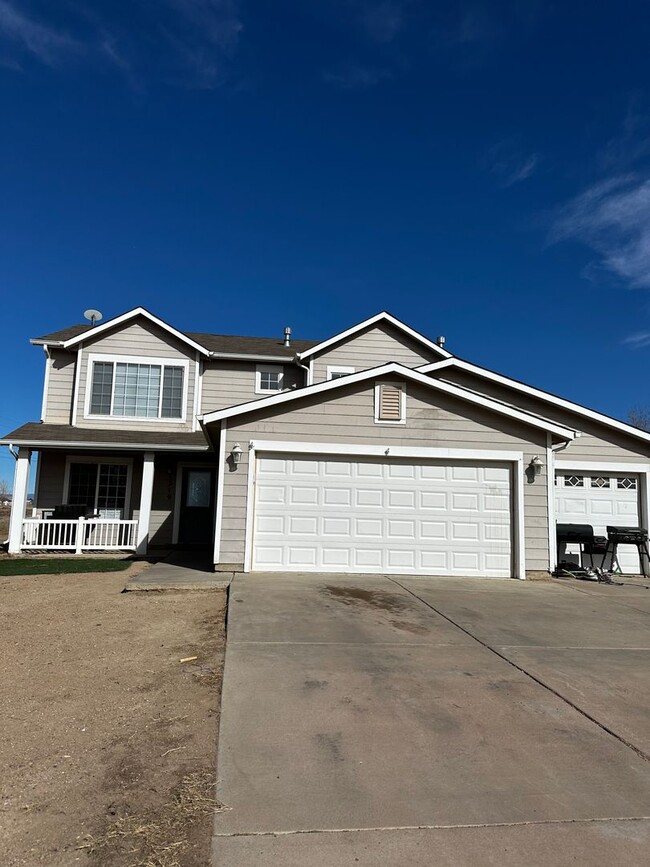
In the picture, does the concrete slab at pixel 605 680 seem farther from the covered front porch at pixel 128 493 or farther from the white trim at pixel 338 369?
the white trim at pixel 338 369

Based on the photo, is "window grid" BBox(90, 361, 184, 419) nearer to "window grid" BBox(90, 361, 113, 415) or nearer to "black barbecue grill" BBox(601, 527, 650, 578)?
"window grid" BBox(90, 361, 113, 415)

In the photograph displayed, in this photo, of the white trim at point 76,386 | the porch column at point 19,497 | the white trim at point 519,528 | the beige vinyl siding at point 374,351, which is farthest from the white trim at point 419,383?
the white trim at point 76,386

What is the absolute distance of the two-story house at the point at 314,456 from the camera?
10008 millimetres

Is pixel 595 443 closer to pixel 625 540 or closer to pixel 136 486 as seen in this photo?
pixel 625 540

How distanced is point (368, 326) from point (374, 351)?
72cm

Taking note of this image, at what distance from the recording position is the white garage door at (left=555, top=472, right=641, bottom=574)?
472 inches

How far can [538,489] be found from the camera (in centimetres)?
1035

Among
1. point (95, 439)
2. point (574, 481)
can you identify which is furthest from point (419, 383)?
point (95, 439)

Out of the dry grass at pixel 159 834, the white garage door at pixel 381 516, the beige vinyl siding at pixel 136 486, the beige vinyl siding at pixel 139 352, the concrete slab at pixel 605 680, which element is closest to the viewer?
the dry grass at pixel 159 834

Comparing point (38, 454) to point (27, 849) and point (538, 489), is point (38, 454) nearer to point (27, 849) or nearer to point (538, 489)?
point (538, 489)

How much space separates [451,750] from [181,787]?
62.9 inches

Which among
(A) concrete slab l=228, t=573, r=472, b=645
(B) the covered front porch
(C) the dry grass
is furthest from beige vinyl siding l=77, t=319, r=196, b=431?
(C) the dry grass

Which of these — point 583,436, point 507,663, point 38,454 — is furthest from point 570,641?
point 38,454

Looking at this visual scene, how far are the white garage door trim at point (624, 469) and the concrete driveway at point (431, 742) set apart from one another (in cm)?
611
